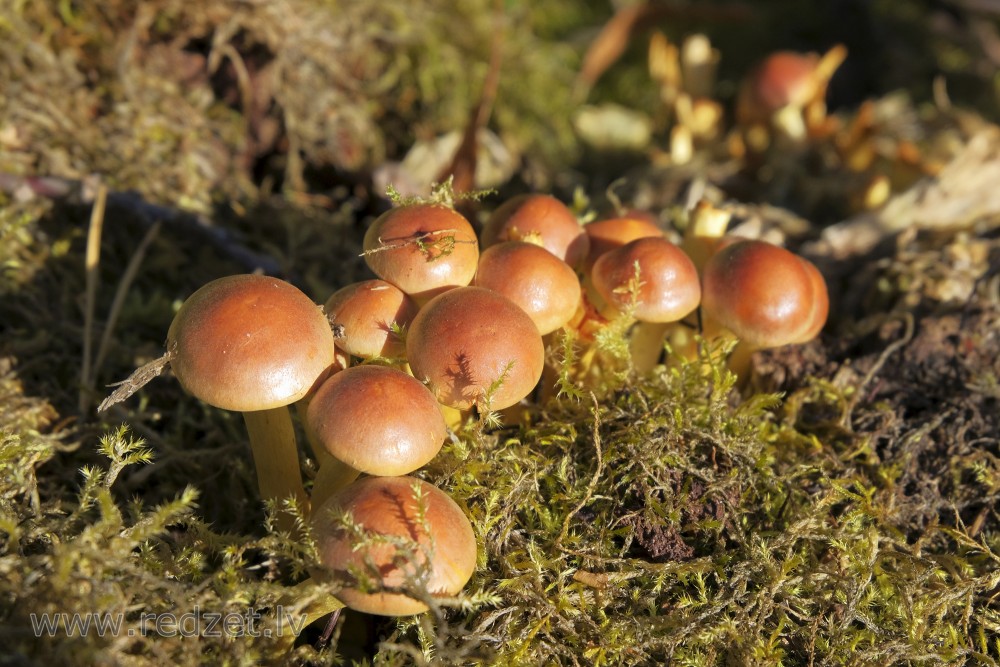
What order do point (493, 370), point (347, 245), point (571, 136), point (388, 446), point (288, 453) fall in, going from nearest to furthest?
point (388, 446), point (493, 370), point (288, 453), point (347, 245), point (571, 136)

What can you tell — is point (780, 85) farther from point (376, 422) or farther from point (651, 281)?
point (376, 422)

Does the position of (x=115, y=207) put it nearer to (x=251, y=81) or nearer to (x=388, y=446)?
(x=251, y=81)

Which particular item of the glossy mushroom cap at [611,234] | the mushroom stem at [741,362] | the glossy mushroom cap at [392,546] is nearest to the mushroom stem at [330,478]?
the glossy mushroom cap at [392,546]

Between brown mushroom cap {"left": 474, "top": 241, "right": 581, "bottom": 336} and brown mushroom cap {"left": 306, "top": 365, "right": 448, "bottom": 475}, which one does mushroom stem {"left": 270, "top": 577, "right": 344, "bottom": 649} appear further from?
brown mushroom cap {"left": 474, "top": 241, "right": 581, "bottom": 336}

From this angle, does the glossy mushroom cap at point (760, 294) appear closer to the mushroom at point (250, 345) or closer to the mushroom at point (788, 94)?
the mushroom at point (250, 345)

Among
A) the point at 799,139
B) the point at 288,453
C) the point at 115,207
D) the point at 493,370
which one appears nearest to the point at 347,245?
the point at 115,207

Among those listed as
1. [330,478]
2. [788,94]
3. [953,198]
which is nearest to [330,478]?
[330,478]
